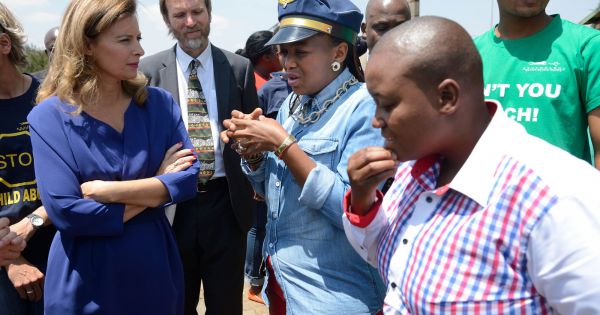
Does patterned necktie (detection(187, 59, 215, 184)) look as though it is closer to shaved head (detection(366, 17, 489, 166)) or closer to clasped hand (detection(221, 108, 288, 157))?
clasped hand (detection(221, 108, 288, 157))

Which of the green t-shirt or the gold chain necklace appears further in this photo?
the green t-shirt

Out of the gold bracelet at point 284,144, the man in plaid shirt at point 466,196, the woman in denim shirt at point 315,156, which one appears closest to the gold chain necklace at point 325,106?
the woman in denim shirt at point 315,156

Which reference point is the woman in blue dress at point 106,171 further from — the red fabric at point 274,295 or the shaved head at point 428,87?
the shaved head at point 428,87

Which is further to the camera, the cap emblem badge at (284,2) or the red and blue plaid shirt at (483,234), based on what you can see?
the cap emblem badge at (284,2)

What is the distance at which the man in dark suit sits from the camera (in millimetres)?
3234

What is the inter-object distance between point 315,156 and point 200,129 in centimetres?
Result: 135

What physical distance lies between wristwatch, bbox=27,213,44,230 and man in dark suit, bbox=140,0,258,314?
809 mm

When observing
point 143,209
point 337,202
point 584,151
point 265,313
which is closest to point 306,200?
point 337,202

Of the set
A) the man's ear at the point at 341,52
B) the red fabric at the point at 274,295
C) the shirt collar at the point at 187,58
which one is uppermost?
the man's ear at the point at 341,52

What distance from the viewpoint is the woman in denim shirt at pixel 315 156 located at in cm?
203

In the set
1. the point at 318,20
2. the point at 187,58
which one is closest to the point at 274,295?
the point at 318,20

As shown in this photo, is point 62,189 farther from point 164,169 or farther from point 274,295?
point 274,295

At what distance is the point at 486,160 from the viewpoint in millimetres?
1252

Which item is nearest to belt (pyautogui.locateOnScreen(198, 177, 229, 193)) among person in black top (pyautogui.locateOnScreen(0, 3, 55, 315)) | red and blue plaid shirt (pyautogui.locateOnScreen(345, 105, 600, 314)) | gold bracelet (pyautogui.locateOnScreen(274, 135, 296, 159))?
person in black top (pyautogui.locateOnScreen(0, 3, 55, 315))
